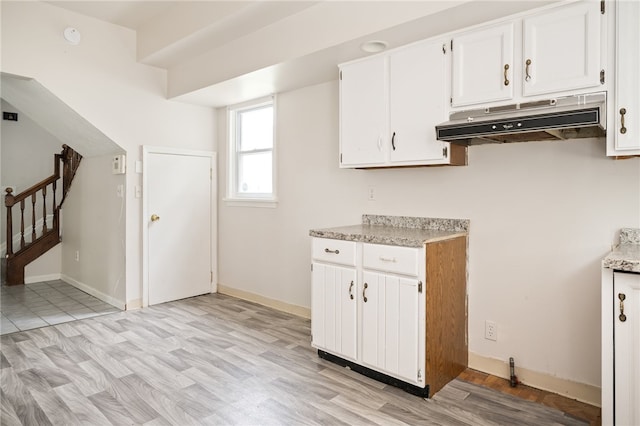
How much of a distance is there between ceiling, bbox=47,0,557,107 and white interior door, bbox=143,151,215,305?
756 mm

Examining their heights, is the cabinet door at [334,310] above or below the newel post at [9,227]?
below

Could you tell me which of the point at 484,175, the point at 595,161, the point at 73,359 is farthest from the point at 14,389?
the point at 595,161

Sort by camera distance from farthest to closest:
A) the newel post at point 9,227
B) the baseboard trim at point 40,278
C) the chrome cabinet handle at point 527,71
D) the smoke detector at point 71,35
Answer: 1. the baseboard trim at point 40,278
2. the newel post at point 9,227
3. the smoke detector at point 71,35
4. the chrome cabinet handle at point 527,71

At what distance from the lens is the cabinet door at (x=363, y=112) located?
284cm

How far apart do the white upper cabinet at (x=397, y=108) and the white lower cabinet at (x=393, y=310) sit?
2.06 feet

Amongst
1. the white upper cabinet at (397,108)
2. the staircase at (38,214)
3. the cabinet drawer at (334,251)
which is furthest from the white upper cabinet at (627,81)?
the staircase at (38,214)

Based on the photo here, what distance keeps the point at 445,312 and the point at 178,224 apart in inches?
125

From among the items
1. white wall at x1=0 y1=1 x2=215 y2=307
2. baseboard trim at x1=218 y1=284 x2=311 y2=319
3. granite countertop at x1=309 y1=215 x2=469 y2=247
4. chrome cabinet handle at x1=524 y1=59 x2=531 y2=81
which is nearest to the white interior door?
white wall at x1=0 y1=1 x2=215 y2=307

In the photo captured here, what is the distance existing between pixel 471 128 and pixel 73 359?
314 centimetres

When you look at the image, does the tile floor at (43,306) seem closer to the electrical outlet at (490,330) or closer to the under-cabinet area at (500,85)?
the under-cabinet area at (500,85)

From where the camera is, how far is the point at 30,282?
5.42 metres

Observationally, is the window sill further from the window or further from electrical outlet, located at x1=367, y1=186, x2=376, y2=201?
electrical outlet, located at x1=367, y1=186, x2=376, y2=201

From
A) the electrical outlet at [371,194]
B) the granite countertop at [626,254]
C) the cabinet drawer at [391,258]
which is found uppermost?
the electrical outlet at [371,194]

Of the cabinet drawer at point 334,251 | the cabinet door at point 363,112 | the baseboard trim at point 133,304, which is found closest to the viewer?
the cabinet drawer at point 334,251
